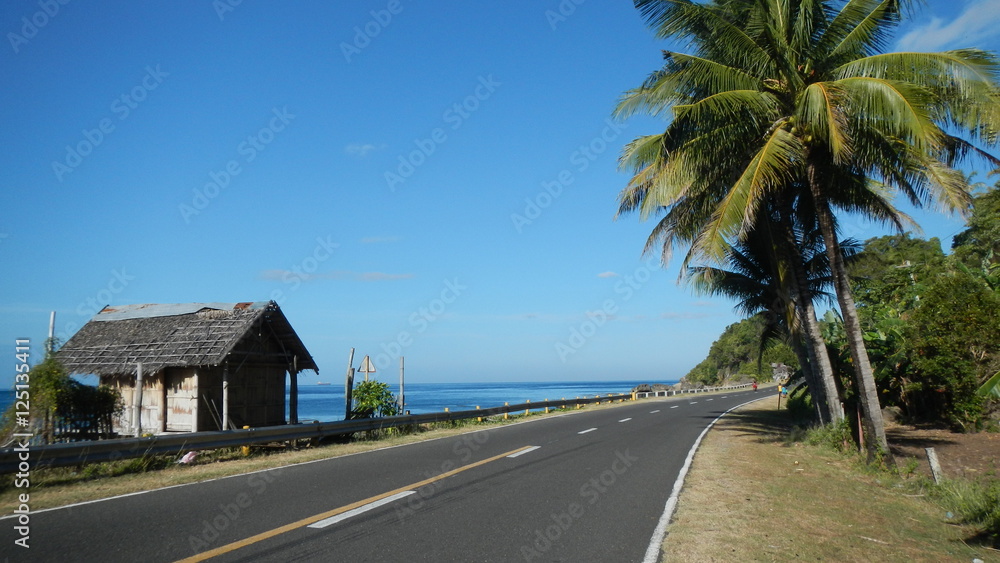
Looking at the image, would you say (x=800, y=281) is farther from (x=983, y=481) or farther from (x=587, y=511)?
(x=587, y=511)

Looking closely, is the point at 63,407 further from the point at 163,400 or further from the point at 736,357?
the point at 736,357

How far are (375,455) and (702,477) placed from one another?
263 inches

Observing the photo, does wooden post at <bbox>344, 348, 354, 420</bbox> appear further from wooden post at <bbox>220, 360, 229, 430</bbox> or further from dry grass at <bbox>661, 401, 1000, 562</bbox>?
dry grass at <bbox>661, 401, 1000, 562</bbox>

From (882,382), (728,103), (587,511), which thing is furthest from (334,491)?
(882,382)

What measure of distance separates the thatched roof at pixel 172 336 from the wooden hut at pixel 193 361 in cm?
3

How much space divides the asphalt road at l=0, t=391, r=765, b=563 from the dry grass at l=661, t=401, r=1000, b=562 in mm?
606

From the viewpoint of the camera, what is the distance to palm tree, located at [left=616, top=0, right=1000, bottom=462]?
10.7 m

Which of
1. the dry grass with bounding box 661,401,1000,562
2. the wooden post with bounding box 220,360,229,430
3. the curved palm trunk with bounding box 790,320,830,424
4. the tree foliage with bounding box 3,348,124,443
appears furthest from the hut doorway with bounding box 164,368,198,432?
the curved palm trunk with bounding box 790,320,830,424

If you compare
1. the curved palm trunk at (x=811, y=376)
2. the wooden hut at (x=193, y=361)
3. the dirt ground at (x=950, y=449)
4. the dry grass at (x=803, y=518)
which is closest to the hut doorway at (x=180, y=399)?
the wooden hut at (x=193, y=361)

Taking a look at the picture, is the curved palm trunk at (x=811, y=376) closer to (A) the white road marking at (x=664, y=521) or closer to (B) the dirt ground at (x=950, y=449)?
(B) the dirt ground at (x=950, y=449)

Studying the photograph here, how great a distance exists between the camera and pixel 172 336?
59.9 feet

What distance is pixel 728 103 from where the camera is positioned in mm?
12336

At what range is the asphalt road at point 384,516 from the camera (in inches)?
234

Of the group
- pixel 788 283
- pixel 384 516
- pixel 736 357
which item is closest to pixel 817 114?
pixel 788 283
